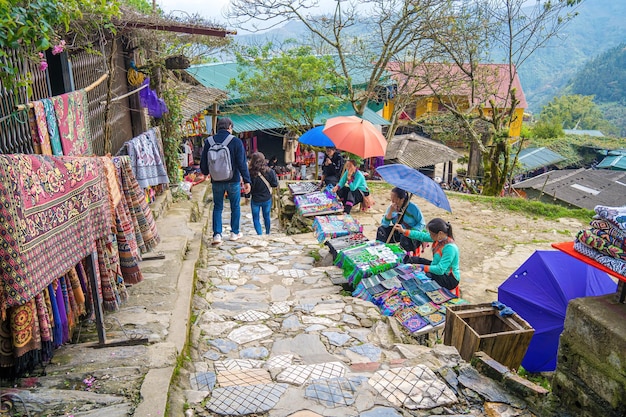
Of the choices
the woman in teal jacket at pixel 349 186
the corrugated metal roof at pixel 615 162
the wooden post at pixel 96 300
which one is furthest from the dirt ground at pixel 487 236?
the corrugated metal roof at pixel 615 162

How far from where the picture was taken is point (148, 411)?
288cm

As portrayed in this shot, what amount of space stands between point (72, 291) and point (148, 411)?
55.0 inches

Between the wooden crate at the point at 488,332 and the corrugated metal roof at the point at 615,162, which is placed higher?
the wooden crate at the point at 488,332

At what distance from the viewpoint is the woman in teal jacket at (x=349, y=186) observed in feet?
31.9

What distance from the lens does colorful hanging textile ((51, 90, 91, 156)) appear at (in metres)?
4.89

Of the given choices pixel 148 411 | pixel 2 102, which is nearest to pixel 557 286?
pixel 148 411

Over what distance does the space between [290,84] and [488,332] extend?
12.2 meters

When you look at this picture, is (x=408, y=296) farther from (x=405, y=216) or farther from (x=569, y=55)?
(x=569, y=55)

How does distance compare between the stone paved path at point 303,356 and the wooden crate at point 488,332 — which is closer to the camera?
the stone paved path at point 303,356

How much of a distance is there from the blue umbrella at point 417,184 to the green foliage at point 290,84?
9.06 meters

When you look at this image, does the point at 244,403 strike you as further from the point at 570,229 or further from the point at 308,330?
the point at 570,229

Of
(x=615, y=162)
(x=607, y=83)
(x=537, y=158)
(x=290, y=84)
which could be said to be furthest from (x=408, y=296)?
(x=607, y=83)

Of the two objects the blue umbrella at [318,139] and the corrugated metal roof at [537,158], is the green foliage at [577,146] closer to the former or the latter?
the corrugated metal roof at [537,158]

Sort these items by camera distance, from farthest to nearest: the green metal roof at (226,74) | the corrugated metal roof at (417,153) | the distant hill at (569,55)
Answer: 1. the distant hill at (569,55)
2. the corrugated metal roof at (417,153)
3. the green metal roof at (226,74)
